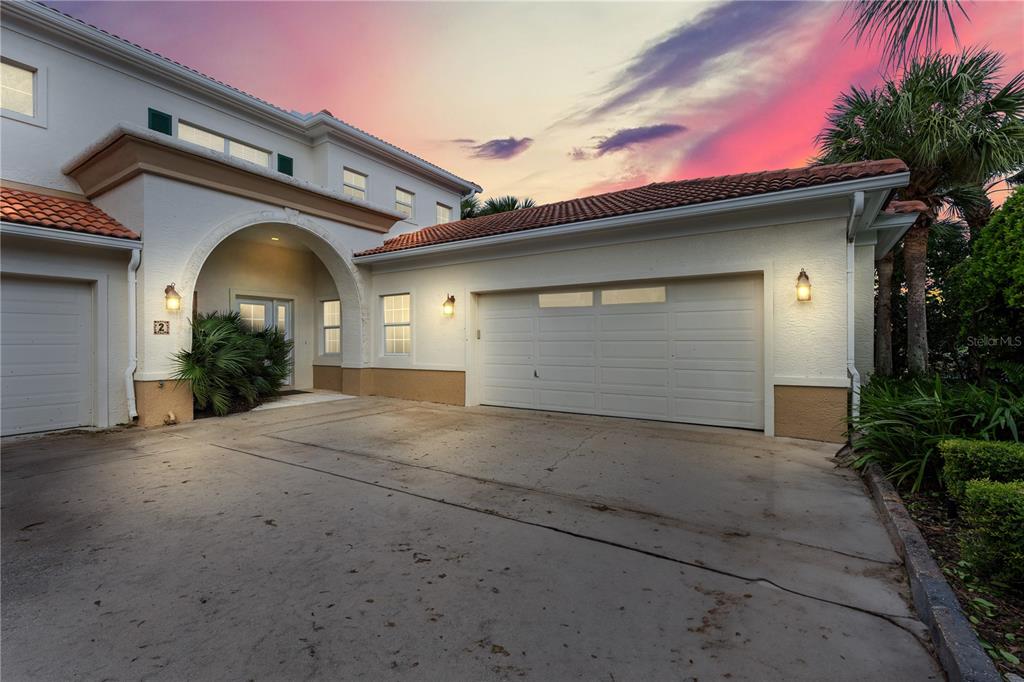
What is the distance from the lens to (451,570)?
278cm

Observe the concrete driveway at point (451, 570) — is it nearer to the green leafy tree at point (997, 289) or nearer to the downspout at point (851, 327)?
the downspout at point (851, 327)

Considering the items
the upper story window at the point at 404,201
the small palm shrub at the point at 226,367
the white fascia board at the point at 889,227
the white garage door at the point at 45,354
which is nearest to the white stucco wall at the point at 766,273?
the white fascia board at the point at 889,227

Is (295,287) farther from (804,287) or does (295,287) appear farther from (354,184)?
(804,287)

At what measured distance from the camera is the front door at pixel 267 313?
1082 centimetres

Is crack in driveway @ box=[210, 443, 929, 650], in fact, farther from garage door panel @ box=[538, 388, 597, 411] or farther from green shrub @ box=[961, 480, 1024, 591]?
garage door panel @ box=[538, 388, 597, 411]

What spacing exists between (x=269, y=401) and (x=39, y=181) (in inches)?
225

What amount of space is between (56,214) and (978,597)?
1144 cm

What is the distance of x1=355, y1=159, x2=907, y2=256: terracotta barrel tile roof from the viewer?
5.84m

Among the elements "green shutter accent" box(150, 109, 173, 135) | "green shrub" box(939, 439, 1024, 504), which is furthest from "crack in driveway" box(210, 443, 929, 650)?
"green shutter accent" box(150, 109, 173, 135)

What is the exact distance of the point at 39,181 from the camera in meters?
7.74

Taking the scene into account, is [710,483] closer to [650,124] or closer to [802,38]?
[802,38]

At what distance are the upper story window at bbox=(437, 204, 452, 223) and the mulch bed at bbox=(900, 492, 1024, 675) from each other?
50.0 feet

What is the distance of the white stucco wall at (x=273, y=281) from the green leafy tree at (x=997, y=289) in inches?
450

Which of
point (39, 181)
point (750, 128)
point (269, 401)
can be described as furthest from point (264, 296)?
point (750, 128)
